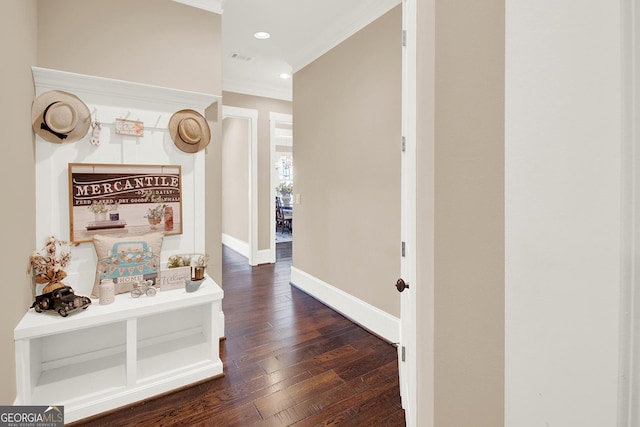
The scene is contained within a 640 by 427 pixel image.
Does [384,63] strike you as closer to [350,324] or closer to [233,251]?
[350,324]

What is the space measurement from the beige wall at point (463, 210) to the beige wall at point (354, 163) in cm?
173

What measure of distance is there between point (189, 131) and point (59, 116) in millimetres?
785

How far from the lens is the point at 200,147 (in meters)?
2.53

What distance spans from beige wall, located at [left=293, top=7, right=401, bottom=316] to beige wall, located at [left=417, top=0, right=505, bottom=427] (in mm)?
1731

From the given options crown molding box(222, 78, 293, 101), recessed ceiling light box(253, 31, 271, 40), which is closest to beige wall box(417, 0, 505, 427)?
recessed ceiling light box(253, 31, 271, 40)

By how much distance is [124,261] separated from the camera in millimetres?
2119

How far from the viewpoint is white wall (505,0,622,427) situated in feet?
1.25

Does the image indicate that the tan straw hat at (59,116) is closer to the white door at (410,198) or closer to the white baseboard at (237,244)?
the white door at (410,198)

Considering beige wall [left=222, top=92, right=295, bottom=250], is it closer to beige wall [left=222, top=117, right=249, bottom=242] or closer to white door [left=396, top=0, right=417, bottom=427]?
beige wall [left=222, top=117, right=249, bottom=242]

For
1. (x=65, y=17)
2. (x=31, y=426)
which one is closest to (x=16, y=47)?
(x=65, y=17)

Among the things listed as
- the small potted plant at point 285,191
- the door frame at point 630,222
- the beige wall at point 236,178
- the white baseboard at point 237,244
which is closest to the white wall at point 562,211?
the door frame at point 630,222

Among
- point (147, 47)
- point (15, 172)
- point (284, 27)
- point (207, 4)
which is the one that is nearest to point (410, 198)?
point (15, 172)

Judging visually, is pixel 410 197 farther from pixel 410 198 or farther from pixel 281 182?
pixel 281 182

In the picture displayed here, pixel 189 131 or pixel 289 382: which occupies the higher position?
pixel 189 131
